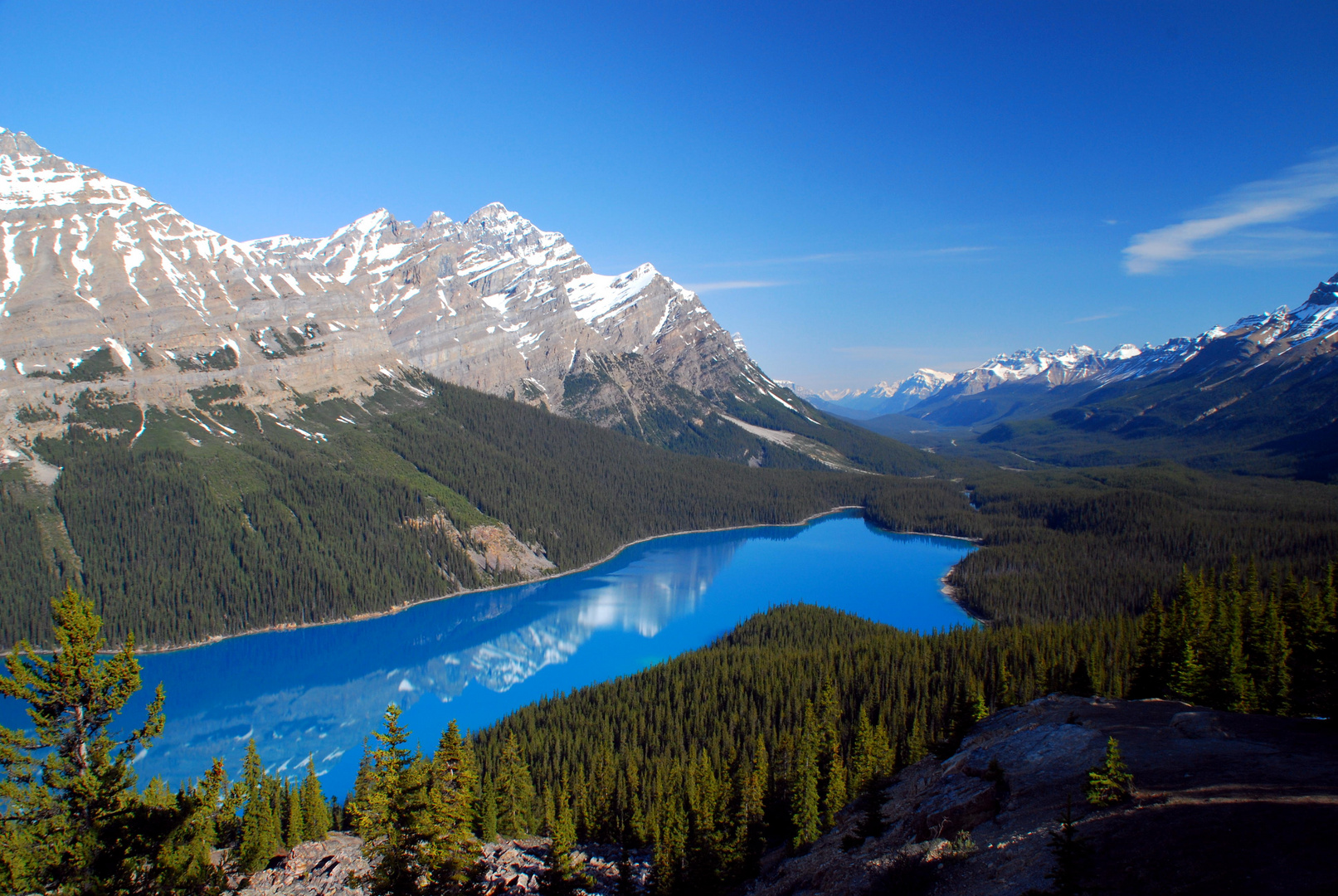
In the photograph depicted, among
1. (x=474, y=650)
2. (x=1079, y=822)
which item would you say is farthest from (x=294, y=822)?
(x=474, y=650)

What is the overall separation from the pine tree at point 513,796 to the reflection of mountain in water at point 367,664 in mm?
25811

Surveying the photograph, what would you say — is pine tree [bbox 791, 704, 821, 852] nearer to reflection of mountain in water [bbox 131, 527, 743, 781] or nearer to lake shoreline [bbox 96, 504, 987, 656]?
reflection of mountain in water [bbox 131, 527, 743, 781]

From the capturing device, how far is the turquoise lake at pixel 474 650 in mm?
68750

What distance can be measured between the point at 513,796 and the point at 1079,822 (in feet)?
111

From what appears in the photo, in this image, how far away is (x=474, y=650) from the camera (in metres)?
96.1

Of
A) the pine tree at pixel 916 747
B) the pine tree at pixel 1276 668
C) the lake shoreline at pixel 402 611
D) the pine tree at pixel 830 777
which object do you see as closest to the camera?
the pine tree at pixel 1276 668

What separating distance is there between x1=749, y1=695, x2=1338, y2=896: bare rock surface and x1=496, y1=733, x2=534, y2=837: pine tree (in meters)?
18.0

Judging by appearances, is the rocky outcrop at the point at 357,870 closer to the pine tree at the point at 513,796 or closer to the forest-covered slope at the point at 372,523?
the pine tree at the point at 513,796

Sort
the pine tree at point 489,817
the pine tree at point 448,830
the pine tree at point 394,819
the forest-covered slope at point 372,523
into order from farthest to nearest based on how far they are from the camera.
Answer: the forest-covered slope at point 372,523, the pine tree at point 489,817, the pine tree at point 448,830, the pine tree at point 394,819

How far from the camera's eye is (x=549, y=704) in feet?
226

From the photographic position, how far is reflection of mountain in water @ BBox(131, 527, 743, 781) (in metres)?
67.3

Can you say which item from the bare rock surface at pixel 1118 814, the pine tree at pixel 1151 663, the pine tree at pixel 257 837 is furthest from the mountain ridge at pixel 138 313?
the pine tree at pixel 1151 663

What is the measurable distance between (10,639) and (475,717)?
5545 cm

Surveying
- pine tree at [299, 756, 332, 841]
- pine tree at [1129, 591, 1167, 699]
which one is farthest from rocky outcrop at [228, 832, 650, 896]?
pine tree at [1129, 591, 1167, 699]
